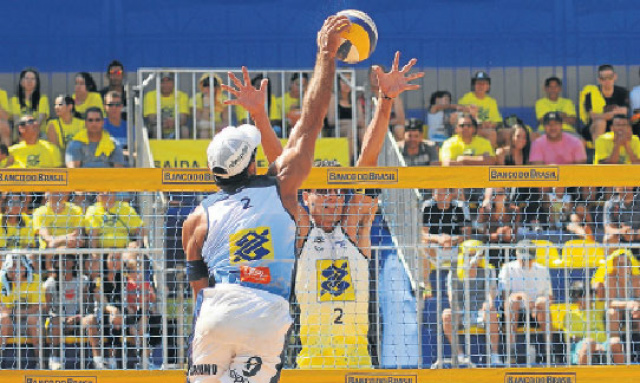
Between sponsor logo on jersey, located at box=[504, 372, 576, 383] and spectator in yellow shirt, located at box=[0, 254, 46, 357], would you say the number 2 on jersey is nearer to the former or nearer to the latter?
sponsor logo on jersey, located at box=[504, 372, 576, 383]

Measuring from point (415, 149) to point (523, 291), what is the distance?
3658 mm

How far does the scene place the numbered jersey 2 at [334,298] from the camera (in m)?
7.42

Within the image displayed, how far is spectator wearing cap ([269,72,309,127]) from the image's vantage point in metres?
12.9

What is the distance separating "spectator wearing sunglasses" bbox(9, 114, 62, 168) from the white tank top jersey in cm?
542

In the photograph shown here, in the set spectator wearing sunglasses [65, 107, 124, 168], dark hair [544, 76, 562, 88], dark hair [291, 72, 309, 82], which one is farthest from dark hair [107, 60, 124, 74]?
dark hair [544, 76, 562, 88]

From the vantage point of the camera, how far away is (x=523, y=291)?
30.3 ft

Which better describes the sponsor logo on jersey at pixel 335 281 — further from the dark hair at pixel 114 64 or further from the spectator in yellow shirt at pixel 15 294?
the dark hair at pixel 114 64

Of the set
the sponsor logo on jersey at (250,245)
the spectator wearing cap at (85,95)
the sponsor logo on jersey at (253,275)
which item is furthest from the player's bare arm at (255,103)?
the spectator wearing cap at (85,95)

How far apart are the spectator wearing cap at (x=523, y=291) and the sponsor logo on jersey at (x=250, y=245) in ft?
13.2

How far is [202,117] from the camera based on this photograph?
12.9 m

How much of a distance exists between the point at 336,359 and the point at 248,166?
254 cm

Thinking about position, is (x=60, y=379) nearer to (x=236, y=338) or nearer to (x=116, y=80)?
(x=236, y=338)

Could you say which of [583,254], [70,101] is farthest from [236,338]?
[70,101]

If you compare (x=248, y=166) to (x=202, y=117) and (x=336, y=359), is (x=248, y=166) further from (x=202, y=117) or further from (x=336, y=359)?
(x=202, y=117)
